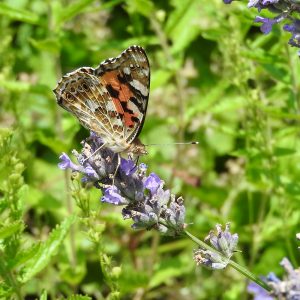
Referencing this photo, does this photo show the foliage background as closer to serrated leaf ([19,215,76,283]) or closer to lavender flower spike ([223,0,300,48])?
serrated leaf ([19,215,76,283])

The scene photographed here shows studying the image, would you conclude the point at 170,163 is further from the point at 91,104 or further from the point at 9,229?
the point at 9,229

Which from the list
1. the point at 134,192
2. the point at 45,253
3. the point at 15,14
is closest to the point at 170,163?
the point at 15,14

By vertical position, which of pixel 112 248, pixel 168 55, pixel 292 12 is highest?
pixel 292 12

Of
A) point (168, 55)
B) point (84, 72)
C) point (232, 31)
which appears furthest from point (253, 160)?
point (84, 72)

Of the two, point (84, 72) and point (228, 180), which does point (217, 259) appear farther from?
point (228, 180)

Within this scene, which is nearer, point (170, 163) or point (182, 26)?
point (182, 26)
